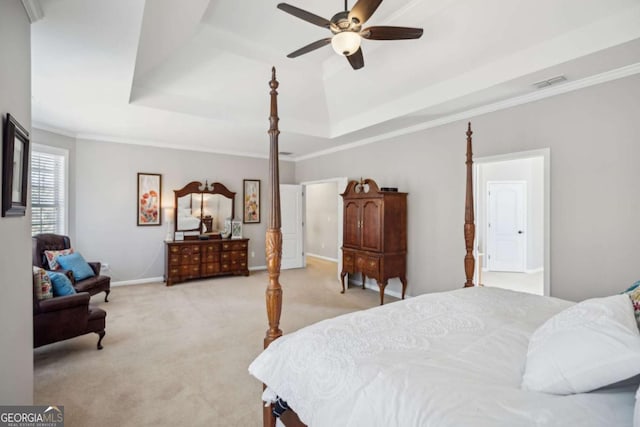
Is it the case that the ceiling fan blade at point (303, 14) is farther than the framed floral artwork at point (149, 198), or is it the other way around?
the framed floral artwork at point (149, 198)

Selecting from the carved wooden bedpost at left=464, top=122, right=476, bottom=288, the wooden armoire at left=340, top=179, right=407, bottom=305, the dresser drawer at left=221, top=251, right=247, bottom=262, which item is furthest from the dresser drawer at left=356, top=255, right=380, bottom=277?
the dresser drawer at left=221, top=251, right=247, bottom=262

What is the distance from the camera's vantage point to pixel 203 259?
18.9ft

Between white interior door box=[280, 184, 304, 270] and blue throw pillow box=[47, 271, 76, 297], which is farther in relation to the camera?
white interior door box=[280, 184, 304, 270]

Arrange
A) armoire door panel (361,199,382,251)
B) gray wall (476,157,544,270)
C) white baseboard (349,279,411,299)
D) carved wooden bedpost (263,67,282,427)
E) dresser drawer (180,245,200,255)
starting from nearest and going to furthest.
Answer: carved wooden bedpost (263,67,282,427) < armoire door panel (361,199,382,251) < white baseboard (349,279,411,299) < dresser drawer (180,245,200,255) < gray wall (476,157,544,270)

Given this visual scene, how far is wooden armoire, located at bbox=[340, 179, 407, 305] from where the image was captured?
4.50 meters

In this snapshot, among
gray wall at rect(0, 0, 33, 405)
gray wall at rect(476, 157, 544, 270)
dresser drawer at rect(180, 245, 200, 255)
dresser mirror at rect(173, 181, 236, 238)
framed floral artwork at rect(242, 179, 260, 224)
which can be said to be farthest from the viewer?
framed floral artwork at rect(242, 179, 260, 224)

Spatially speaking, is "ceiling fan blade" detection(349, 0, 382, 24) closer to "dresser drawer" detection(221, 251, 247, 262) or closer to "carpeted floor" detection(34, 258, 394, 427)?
"carpeted floor" detection(34, 258, 394, 427)

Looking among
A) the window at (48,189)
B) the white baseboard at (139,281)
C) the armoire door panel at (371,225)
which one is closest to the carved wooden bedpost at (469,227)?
the armoire door panel at (371,225)

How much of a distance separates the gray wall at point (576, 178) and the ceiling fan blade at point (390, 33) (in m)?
1.93

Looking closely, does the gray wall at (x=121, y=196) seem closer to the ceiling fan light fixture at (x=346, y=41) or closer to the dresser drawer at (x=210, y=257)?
the dresser drawer at (x=210, y=257)

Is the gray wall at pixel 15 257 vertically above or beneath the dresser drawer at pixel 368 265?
above

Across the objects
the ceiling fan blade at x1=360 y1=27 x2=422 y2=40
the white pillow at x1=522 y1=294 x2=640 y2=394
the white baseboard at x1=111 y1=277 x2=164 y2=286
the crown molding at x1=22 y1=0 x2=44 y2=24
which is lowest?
the white baseboard at x1=111 y1=277 x2=164 y2=286

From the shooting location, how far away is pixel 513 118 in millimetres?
3502

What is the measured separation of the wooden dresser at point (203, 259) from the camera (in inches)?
216
